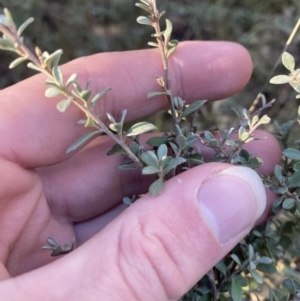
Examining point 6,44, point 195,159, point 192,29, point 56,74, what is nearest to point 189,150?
point 195,159

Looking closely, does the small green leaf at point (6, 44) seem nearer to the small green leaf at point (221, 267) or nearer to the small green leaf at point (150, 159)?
the small green leaf at point (150, 159)

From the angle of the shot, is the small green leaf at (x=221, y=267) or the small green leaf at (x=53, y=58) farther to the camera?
the small green leaf at (x=221, y=267)

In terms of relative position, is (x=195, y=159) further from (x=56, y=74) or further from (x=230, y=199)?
(x=56, y=74)

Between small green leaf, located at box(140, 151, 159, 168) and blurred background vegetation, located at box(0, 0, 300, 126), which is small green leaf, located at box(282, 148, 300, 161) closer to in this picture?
small green leaf, located at box(140, 151, 159, 168)

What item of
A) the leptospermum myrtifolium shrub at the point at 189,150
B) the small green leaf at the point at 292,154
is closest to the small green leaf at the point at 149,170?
the leptospermum myrtifolium shrub at the point at 189,150

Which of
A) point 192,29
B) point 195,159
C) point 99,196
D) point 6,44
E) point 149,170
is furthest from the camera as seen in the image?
point 192,29

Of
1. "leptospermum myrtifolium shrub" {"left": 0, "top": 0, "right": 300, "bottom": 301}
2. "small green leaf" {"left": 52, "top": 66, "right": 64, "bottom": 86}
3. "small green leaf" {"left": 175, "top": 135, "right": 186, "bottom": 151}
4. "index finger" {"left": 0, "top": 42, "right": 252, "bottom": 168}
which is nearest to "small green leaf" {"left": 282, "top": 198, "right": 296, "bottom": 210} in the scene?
"leptospermum myrtifolium shrub" {"left": 0, "top": 0, "right": 300, "bottom": 301}

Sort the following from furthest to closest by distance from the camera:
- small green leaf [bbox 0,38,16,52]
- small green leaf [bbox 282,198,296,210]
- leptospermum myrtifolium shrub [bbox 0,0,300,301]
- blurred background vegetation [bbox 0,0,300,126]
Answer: blurred background vegetation [bbox 0,0,300,126] → small green leaf [bbox 282,198,296,210] → leptospermum myrtifolium shrub [bbox 0,0,300,301] → small green leaf [bbox 0,38,16,52]
